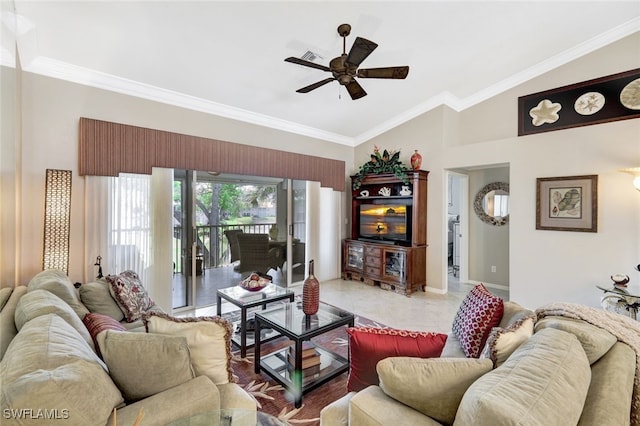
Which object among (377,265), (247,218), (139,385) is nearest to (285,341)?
(139,385)

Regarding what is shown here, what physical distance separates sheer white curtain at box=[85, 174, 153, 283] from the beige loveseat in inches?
71.3

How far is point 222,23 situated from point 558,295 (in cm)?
501

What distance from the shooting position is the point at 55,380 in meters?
0.90

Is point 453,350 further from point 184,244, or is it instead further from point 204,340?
point 184,244

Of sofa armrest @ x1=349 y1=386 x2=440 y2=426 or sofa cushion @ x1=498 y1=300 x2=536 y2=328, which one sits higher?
sofa cushion @ x1=498 y1=300 x2=536 y2=328

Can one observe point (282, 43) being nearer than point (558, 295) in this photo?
Yes

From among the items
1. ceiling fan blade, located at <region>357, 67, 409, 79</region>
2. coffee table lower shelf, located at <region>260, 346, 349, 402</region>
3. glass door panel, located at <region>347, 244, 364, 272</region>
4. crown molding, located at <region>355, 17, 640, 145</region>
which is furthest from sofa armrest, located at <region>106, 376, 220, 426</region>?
crown molding, located at <region>355, 17, 640, 145</region>

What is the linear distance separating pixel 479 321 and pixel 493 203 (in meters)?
4.03

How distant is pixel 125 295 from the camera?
2459 millimetres

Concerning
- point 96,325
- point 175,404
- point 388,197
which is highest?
point 388,197

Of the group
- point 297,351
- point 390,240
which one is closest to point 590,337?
point 297,351

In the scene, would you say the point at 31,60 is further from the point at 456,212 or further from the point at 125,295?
the point at 456,212

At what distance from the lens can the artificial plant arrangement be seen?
15.8 feet

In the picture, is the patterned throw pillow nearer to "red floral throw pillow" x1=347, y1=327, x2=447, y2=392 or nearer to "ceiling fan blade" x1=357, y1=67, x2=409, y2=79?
"red floral throw pillow" x1=347, y1=327, x2=447, y2=392
